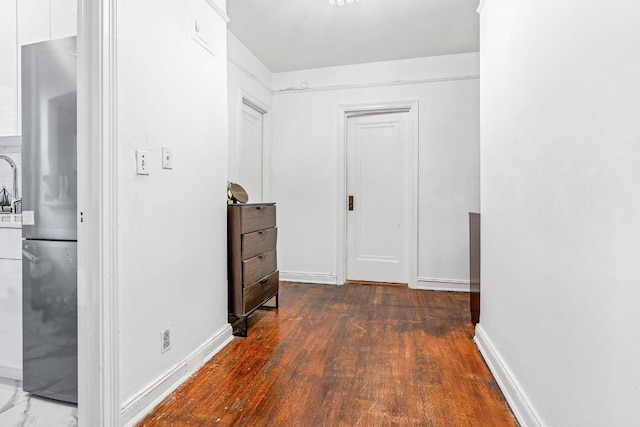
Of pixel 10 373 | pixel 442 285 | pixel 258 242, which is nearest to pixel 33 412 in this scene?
pixel 10 373

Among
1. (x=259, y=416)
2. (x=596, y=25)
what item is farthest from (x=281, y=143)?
(x=596, y=25)

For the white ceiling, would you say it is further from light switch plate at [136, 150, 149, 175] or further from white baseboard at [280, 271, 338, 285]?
white baseboard at [280, 271, 338, 285]

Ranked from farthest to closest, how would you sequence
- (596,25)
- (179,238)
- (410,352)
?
(410,352)
(179,238)
(596,25)

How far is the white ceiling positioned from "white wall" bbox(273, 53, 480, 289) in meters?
0.20

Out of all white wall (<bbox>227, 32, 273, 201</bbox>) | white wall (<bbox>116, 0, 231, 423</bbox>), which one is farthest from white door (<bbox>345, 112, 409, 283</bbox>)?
white wall (<bbox>116, 0, 231, 423</bbox>)

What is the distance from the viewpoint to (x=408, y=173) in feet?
12.6

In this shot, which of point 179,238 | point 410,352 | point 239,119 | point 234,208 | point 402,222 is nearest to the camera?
point 179,238

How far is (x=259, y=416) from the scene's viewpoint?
1.55 meters

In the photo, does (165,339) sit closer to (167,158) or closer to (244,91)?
(167,158)

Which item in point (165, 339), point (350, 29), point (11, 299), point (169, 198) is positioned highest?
point (350, 29)

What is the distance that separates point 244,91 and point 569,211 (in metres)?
3.03

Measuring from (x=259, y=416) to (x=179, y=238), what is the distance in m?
0.96

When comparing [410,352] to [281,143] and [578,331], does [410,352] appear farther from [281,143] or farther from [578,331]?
[281,143]

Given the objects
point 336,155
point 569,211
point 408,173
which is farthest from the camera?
point 336,155
